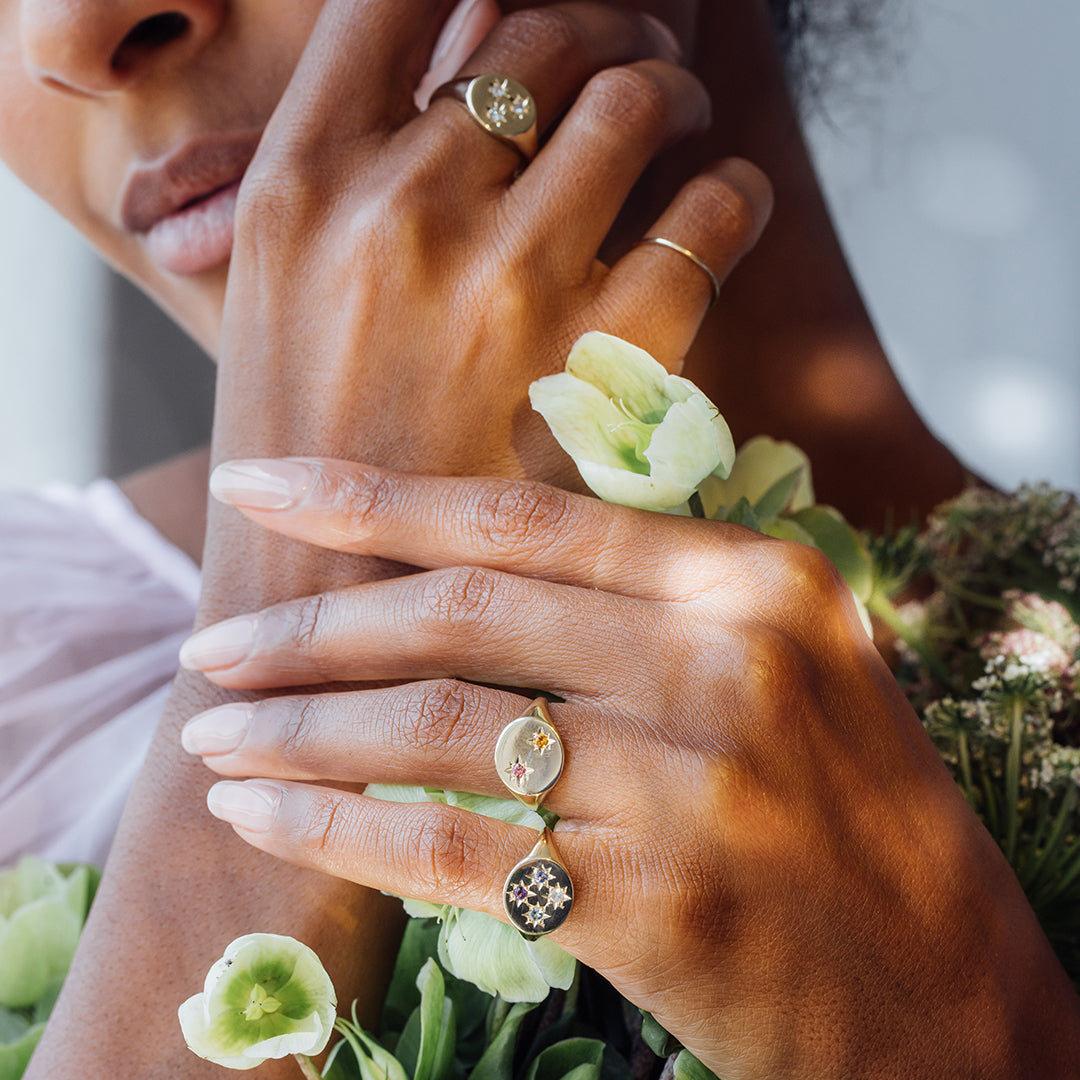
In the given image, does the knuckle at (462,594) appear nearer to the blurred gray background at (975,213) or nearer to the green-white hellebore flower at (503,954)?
the green-white hellebore flower at (503,954)

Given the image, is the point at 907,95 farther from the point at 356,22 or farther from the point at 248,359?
the point at 248,359

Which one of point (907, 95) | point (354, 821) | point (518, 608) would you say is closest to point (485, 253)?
point (518, 608)

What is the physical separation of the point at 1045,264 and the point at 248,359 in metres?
1.07

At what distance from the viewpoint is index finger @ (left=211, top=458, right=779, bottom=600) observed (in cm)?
48

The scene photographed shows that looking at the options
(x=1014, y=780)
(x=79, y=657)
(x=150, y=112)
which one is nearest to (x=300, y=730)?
(x=1014, y=780)

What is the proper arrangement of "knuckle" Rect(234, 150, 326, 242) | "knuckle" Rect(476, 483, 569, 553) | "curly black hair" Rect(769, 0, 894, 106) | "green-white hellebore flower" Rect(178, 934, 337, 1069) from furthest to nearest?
1. "curly black hair" Rect(769, 0, 894, 106)
2. "knuckle" Rect(234, 150, 326, 242)
3. "knuckle" Rect(476, 483, 569, 553)
4. "green-white hellebore flower" Rect(178, 934, 337, 1069)

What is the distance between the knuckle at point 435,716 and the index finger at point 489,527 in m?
0.08

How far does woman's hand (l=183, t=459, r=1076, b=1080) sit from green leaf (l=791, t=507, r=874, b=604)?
0.37 feet

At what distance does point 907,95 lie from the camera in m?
1.25

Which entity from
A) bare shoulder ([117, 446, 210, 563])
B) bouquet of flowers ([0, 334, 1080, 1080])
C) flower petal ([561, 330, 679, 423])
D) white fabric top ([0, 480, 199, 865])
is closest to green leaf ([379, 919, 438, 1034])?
bouquet of flowers ([0, 334, 1080, 1080])

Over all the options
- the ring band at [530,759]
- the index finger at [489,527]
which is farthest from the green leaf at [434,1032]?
the index finger at [489,527]

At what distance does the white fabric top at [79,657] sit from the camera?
2.90 feet

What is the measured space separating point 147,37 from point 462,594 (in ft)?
A: 1.78

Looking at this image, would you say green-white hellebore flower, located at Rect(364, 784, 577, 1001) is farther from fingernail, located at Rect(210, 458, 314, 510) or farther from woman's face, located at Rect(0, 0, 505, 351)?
woman's face, located at Rect(0, 0, 505, 351)
